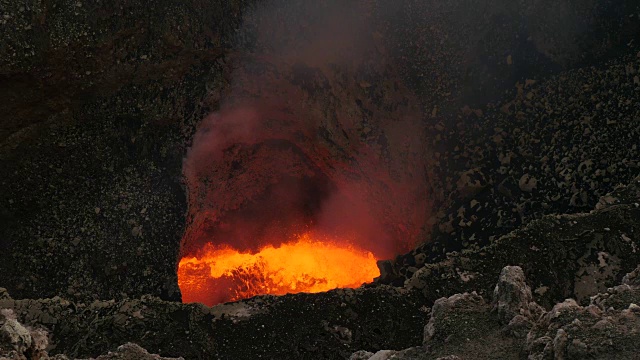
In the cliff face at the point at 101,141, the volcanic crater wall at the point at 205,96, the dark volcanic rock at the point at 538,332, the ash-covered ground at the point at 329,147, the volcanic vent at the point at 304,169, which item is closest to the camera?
the dark volcanic rock at the point at 538,332

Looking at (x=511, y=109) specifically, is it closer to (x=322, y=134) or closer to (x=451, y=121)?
(x=451, y=121)

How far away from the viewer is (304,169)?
639 inches

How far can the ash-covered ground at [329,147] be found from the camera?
845cm

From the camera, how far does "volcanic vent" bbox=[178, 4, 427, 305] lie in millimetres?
13891

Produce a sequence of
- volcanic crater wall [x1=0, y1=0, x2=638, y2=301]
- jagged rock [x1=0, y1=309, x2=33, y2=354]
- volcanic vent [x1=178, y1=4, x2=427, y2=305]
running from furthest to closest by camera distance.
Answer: volcanic vent [x1=178, y1=4, x2=427, y2=305]
volcanic crater wall [x1=0, y1=0, x2=638, y2=301]
jagged rock [x1=0, y1=309, x2=33, y2=354]

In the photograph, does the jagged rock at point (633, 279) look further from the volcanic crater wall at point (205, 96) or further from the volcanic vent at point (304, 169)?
the volcanic vent at point (304, 169)

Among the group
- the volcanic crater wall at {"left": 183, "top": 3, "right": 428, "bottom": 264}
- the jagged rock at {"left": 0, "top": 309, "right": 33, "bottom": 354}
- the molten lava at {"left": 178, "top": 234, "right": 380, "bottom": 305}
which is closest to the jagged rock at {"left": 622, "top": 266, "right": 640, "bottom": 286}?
the jagged rock at {"left": 0, "top": 309, "right": 33, "bottom": 354}

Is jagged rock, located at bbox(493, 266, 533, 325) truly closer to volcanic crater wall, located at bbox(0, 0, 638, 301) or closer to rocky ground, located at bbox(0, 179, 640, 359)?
Answer: rocky ground, located at bbox(0, 179, 640, 359)

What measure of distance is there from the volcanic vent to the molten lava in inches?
1.0

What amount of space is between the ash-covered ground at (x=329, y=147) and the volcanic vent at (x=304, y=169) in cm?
6

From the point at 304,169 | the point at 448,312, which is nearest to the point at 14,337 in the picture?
the point at 448,312

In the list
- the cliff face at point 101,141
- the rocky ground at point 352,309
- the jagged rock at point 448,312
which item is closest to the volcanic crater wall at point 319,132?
the cliff face at point 101,141

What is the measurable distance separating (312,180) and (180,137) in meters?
3.65

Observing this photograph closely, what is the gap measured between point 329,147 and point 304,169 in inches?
57.2
